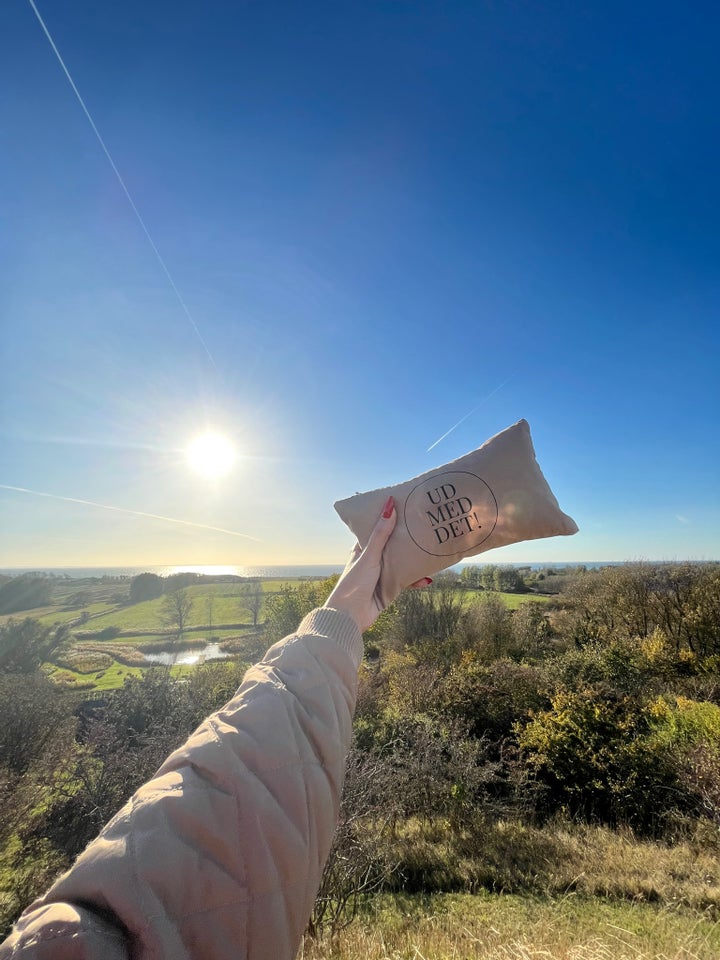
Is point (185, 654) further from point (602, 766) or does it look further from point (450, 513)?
point (450, 513)

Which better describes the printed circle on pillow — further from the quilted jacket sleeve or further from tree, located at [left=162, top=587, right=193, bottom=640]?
tree, located at [left=162, top=587, right=193, bottom=640]

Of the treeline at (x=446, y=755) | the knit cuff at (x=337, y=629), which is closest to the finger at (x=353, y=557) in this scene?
the knit cuff at (x=337, y=629)

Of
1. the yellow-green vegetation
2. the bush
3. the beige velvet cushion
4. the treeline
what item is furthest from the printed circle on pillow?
the bush

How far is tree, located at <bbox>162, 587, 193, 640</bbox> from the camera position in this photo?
3766cm

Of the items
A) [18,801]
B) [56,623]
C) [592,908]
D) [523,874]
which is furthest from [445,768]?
[56,623]

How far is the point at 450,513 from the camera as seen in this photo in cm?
173

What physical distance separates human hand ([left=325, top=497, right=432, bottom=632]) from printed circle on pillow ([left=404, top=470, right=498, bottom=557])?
11 cm

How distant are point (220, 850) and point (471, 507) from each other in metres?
1.43

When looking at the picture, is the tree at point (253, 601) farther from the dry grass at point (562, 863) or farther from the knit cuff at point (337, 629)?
the knit cuff at point (337, 629)

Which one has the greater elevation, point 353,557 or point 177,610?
point 353,557

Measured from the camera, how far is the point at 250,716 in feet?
2.39

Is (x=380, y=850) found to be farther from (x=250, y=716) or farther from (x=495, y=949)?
(x=250, y=716)

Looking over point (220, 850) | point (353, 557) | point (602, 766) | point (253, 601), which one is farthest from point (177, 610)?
point (220, 850)

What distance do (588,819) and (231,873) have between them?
1069 centimetres
